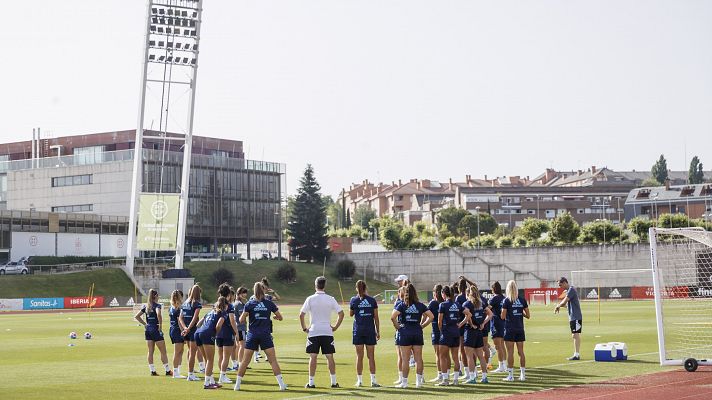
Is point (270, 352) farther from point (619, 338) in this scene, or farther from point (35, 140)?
point (35, 140)

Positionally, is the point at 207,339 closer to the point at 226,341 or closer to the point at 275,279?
the point at 226,341

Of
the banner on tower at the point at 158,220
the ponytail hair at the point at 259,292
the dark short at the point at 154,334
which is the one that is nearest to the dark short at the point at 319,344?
the ponytail hair at the point at 259,292

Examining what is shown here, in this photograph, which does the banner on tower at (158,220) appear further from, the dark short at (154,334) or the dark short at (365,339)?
the dark short at (365,339)

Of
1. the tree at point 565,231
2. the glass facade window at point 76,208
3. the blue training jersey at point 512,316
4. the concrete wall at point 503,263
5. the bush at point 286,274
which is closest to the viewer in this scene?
the blue training jersey at point 512,316

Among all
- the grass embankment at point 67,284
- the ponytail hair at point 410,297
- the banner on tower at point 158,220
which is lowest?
the ponytail hair at point 410,297

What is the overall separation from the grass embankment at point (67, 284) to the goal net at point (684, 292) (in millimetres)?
59865

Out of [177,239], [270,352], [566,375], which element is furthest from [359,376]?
[177,239]

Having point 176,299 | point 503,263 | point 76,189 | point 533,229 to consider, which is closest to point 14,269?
point 76,189

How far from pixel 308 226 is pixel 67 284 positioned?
117ft

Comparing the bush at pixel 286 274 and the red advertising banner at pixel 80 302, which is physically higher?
the bush at pixel 286 274

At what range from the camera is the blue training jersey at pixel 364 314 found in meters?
20.2

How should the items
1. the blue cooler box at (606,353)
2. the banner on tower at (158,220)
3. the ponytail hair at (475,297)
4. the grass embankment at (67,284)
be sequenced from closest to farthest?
1. the ponytail hair at (475,297)
2. the blue cooler box at (606,353)
3. the banner on tower at (158,220)
4. the grass embankment at (67,284)

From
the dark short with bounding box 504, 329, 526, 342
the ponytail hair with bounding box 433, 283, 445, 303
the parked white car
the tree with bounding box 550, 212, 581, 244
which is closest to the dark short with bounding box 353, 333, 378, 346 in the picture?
the ponytail hair with bounding box 433, 283, 445, 303

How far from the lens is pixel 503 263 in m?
104
